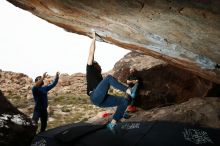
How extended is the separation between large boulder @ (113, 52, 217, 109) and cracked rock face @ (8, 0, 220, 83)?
492cm

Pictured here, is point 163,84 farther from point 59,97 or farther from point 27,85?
point 27,85

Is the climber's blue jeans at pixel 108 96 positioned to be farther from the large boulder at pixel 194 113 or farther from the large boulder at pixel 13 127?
the large boulder at pixel 194 113

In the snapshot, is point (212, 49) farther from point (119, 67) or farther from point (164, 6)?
point (119, 67)

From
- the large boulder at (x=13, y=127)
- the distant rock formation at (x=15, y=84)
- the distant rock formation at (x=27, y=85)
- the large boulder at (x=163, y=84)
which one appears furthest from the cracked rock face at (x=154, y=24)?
the distant rock formation at (x=15, y=84)

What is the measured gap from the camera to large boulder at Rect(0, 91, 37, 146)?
31.3ft

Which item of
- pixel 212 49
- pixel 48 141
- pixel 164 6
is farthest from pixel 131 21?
pixel 48 141

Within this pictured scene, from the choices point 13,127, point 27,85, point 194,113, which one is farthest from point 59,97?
point 13,127

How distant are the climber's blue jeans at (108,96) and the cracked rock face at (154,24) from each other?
213 cm

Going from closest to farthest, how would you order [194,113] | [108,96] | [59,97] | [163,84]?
1. [108,96]
2. [194,113]
3. [163,84]
4. [59,97]

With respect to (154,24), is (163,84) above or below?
below

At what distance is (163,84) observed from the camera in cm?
1792

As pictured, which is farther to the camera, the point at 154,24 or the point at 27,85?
the point at 27,85

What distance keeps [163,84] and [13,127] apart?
10.2 meters

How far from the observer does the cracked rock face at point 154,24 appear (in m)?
8.37
